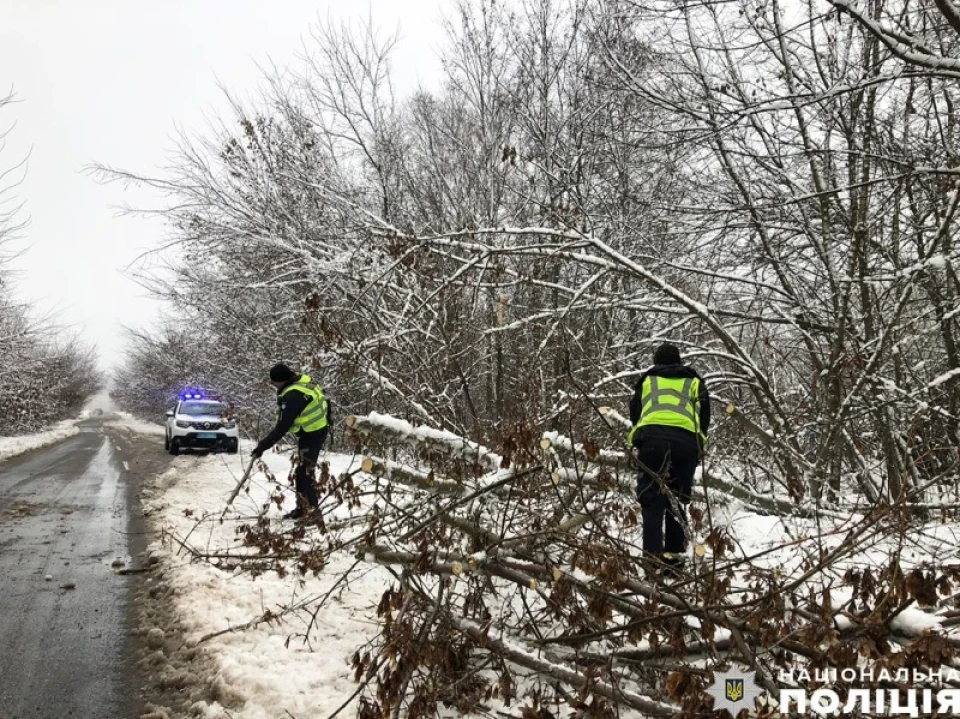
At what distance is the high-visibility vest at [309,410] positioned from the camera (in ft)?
25.3

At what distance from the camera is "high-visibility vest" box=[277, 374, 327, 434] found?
770cm

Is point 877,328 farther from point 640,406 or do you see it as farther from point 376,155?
point 376,155

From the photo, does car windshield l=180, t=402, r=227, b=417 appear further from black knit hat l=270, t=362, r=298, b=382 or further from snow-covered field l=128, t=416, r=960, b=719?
snow-covered field l=128, t=416, r=960, b=719

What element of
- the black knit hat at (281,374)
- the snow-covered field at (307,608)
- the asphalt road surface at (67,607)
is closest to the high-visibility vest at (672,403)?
the snow-covered field at (307,608)

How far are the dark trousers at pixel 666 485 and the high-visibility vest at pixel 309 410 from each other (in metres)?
4.18

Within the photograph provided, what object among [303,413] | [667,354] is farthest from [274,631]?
[303,413]

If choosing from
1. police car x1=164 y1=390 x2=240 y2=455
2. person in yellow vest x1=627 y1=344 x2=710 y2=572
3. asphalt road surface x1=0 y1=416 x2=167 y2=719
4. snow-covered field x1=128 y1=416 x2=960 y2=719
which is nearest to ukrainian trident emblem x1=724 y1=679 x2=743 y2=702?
snow-covered field x1=128 y1=416 x2=960 y2=719

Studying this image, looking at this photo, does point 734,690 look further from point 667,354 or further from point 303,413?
point 303,413

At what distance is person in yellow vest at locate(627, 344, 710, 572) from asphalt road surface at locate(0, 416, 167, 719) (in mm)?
3142

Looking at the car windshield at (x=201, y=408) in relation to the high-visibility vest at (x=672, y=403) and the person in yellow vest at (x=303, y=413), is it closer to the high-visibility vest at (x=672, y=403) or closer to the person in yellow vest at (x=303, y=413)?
the person in yellow vest at (x=303, y=413)

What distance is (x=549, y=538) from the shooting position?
11.2 feet

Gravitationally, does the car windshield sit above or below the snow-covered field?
above

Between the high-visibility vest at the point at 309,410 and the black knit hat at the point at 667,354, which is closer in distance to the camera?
the black knit hat at the point at 667,354

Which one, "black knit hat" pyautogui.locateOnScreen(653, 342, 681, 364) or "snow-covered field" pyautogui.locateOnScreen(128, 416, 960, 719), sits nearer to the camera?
"snow-covered field" pyautogui.locateOnScreen(128, 416, 960, 719)
